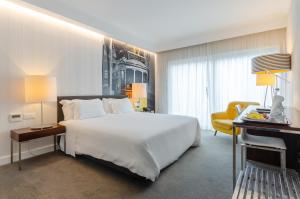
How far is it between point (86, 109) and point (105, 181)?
62.6 inches

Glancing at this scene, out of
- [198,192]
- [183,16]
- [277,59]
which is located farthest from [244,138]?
[183,16]

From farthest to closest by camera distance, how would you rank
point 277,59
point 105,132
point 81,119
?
1. point 81,119
2. point 277,59
3. point 105,132

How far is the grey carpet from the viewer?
1768mm

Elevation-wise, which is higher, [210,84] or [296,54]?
[296,54]

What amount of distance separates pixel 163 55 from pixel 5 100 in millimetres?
4382

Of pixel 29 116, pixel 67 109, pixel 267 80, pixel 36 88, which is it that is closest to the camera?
pixel 36 88

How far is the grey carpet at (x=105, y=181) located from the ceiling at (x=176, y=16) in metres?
2.64

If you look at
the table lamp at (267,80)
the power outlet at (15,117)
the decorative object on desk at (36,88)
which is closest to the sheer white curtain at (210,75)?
the table lamp at (267,80)

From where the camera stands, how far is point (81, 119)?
3.03 metres

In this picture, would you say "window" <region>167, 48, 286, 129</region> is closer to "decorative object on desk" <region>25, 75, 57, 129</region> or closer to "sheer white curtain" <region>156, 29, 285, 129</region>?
"sheer white curtain" <region>156, 29, 285, 129</region>

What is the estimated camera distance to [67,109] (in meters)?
3.11

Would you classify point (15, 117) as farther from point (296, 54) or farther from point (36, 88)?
point (296, 54)

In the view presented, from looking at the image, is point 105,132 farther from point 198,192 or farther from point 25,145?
point 25,145

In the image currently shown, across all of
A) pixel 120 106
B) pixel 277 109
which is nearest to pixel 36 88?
pixel 120 106
